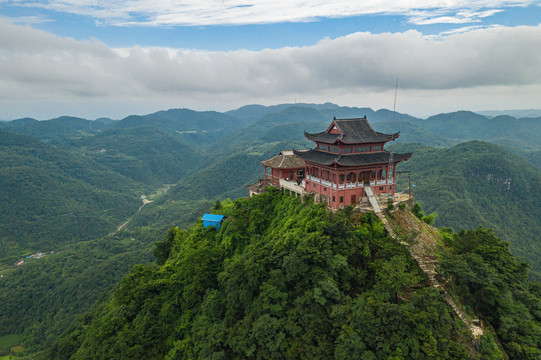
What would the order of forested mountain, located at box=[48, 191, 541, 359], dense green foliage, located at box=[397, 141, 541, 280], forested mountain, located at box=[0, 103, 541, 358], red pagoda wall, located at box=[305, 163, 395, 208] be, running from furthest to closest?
dense green foliage, located at box=[397, 141, 541, 280] → forested mountain, located at box=[0, 103, 541, 358] → red pagoda wall, located at box=[305, 163, 395, 208] → forested mountain, located at box=[48, 191, 541, 359]

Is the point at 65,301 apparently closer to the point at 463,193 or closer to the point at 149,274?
the point at 149,274

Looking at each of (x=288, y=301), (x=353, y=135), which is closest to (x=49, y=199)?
(x=353, y=135)

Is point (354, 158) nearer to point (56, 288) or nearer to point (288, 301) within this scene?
point (288, 301)

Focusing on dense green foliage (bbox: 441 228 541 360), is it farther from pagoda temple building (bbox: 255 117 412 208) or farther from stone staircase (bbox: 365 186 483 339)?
pagoda temple building (bbox: 255 117 412 208)

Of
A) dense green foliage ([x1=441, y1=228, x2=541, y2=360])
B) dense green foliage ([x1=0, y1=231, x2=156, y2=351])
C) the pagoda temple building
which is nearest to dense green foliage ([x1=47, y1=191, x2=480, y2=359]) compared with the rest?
the pagoda temple building

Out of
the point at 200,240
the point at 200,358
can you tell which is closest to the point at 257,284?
the point at 200,358

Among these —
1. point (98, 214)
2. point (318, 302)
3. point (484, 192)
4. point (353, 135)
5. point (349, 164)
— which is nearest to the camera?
point (318, 302)

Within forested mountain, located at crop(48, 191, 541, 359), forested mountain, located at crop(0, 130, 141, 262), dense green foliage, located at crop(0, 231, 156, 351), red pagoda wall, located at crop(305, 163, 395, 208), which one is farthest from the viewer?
forested mountain, located at crop(0, 130, 141, 262)
